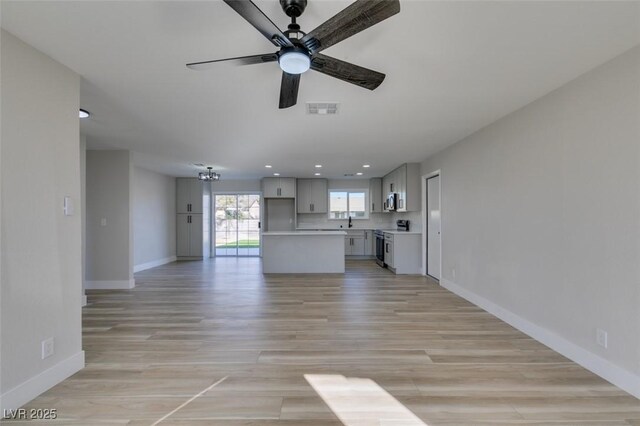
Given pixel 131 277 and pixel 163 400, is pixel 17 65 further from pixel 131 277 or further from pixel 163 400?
pixel 131 277

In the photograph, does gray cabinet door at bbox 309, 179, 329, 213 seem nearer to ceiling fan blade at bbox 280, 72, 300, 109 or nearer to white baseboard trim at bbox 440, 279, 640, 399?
white baseboard trim at bbox 440, 279, 640, 399

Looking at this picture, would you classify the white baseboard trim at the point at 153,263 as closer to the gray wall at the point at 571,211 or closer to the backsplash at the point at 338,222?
the backsplash at the point at 338,222

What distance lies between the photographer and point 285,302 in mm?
4355

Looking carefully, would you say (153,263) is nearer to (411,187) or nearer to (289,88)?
(411,187)

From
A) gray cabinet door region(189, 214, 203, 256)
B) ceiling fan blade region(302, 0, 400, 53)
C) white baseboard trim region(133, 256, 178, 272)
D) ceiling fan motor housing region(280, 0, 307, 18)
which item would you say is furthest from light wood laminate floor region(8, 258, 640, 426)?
gray cabinet door region(189, 214, 203, 256)

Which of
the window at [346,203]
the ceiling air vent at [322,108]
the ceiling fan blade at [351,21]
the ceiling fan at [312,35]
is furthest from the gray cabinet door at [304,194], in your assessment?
the ceiling fan blade at [351,21]

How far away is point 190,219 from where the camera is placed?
859 centimetres

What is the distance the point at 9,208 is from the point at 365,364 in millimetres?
2777

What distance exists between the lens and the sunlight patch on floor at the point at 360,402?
185 centimetres

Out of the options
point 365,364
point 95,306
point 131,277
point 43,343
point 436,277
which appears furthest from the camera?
point 436,277

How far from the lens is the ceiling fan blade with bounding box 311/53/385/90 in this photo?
1.79 meters

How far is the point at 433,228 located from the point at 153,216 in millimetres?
6645

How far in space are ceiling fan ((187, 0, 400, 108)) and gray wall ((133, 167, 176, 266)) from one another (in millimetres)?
6276

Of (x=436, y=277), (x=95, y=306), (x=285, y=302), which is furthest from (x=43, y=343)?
(x=436, y=277)
